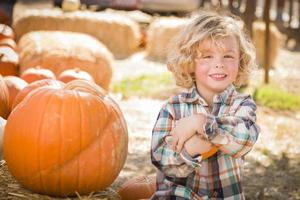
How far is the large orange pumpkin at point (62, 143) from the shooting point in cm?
330

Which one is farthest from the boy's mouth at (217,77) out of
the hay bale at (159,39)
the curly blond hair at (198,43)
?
the hay bale at (159,39)

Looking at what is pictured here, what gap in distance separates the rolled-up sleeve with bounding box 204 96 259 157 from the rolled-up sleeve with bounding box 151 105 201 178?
5.3 inches

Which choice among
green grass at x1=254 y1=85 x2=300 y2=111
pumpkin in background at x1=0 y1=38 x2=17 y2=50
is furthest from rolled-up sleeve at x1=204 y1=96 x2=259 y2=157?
green grass at x1=254 y1=85 x2=300 y2=111

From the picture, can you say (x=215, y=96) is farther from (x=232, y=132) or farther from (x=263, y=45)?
(x=263, y=45)

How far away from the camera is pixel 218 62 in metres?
2.90

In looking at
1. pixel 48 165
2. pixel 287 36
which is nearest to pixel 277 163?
pixel 48 165

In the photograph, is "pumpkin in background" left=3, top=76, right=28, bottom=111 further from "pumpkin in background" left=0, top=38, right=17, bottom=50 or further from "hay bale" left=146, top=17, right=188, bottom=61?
"hay bale" left=146, top=17, right=188, bottom=61

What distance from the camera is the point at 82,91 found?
3.55 meters

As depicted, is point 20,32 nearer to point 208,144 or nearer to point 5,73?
point 5,73

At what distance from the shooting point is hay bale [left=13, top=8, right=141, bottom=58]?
12.9 metres

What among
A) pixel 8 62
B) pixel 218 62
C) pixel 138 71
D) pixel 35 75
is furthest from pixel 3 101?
pixel 138 71

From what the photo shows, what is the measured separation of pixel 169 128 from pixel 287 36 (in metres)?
14.6

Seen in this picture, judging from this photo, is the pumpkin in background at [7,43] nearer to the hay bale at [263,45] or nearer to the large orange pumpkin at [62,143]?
the large orange pumpkin at [62,143]

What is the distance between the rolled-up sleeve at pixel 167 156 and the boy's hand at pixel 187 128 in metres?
0.06
